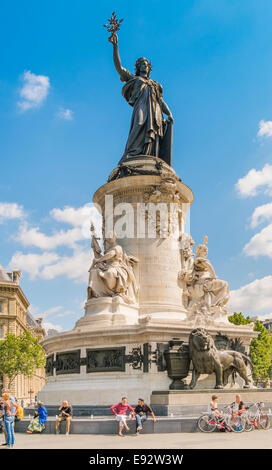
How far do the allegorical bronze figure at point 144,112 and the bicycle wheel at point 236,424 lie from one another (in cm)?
1534

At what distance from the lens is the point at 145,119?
26.7 metres

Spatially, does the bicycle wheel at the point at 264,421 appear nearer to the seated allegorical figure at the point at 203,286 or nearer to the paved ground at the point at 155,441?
the paved ground at the point at 155,441

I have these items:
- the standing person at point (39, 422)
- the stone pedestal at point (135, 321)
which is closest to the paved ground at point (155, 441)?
the standing person at point (39, 422)

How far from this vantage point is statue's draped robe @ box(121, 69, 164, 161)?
86.8 feet

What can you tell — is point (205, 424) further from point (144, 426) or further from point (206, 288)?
point (206, 288)

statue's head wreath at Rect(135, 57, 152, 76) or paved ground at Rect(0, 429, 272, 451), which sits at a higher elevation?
statue's head wreath at Rect(135, 57, 152, 76)

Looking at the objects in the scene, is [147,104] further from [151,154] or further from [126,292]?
[126,292]

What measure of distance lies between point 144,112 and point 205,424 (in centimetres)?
1741

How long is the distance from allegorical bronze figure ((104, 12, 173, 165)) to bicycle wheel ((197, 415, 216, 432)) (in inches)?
602

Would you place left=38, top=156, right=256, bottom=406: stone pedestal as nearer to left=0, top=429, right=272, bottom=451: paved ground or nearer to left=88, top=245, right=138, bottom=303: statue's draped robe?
left=88, top=245, right=138, bottom=303: statue's draped robe

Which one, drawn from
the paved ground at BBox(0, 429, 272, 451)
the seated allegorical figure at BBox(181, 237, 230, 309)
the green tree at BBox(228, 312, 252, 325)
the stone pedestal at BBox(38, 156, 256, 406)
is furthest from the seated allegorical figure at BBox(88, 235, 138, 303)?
the green tree at BBox(228, 312, 252, 325)
